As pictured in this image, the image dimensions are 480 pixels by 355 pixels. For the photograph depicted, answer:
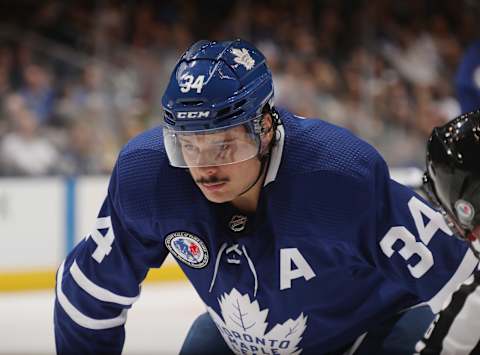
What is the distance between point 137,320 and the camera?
323 cm

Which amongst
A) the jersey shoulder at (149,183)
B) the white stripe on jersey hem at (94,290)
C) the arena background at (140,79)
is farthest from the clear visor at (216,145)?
the arena background at (140,79)

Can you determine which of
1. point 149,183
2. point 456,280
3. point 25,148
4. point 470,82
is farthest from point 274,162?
point 25,148

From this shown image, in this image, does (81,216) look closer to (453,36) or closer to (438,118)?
(438,118)

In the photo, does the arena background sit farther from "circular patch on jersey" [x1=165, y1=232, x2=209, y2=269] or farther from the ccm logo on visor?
the ccm logo on visor

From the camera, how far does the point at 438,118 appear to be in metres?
5.44

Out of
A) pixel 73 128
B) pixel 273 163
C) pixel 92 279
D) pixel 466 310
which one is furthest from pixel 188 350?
pixel 73 128

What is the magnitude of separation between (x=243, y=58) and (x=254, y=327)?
1.70ft

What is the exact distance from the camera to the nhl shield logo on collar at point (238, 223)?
1.61 meters

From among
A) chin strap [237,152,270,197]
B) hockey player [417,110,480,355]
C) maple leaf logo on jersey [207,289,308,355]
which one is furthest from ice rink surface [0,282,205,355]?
hockey player [417,110,480,355]

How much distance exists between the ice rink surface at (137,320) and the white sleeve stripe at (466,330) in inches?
59.8

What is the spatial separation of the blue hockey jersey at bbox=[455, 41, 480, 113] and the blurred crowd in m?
1.68

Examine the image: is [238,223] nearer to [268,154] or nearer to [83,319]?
[268,154]

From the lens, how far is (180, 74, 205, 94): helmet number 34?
4.82ft

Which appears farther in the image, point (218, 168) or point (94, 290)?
point (94, 290)
